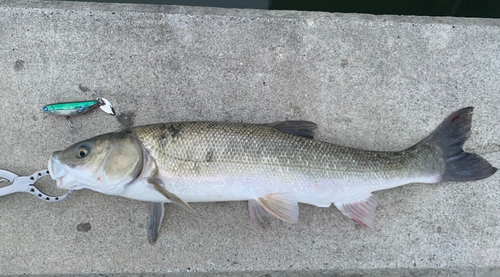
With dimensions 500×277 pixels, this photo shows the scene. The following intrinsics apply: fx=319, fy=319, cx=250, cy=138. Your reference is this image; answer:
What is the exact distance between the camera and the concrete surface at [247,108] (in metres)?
2.81

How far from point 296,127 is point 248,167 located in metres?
0.53

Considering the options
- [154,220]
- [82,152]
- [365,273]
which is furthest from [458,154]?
[82,152]

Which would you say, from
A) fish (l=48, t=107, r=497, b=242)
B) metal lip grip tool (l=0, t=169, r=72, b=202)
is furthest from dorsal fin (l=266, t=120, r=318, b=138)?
metal lip grip tool (l=0, t=169, r=72, b=202)

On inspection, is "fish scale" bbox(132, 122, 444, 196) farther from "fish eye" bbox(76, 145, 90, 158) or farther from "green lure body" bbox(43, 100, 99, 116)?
"green lure body" bbox(43, 100, 99, 116)

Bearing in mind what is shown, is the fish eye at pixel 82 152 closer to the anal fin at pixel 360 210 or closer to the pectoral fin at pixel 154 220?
the pectoral fin at pixel 154 220

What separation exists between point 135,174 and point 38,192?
1058mm

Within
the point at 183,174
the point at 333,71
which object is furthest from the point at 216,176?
the point at 333,71

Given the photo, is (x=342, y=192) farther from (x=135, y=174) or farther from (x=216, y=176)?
(x=135, y=174)

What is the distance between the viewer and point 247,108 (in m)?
2.97

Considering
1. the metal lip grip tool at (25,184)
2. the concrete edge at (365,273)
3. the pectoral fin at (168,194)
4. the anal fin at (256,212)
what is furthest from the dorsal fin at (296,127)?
the metal lip grip tool at (25,184)

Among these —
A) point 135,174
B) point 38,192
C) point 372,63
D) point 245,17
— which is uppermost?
point 245,17

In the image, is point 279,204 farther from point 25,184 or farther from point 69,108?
point 25,184

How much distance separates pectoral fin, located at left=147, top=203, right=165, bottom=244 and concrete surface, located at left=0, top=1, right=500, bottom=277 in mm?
131

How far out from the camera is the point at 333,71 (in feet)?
9.95
